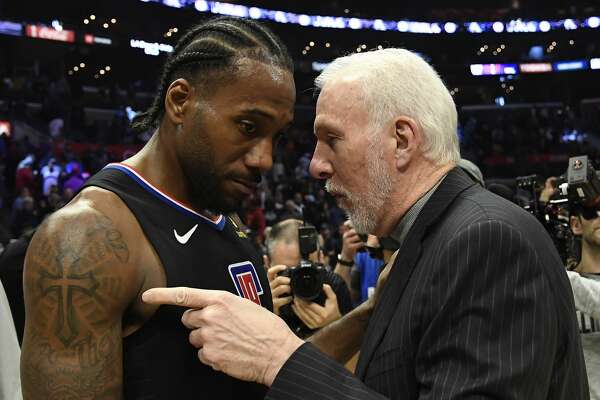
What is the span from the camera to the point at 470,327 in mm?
1111

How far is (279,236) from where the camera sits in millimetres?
3980

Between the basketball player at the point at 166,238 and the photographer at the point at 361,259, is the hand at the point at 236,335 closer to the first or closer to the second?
the basketball player at the point at 166,238

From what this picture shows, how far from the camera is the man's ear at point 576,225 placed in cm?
300

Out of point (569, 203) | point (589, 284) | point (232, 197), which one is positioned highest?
point (232, 197)

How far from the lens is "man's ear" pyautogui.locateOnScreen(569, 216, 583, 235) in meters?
3.00

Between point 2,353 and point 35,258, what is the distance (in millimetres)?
750

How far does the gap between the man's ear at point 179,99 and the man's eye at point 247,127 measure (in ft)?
0.47

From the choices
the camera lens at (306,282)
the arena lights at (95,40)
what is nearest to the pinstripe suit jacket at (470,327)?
the camera lens at (306,282)

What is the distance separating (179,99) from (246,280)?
1.64ft

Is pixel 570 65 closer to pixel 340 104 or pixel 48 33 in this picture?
pixel 48 33

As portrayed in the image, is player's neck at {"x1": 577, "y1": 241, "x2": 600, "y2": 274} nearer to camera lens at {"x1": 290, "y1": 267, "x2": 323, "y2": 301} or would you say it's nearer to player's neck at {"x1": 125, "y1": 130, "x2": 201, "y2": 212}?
camera lens at {"x1": 290, "y1": 267, "x2": 323, "y2": 301}

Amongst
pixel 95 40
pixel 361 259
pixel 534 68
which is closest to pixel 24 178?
pixel 361 259

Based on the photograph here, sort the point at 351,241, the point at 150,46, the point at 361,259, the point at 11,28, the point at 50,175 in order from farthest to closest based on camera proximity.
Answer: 1. the point at 150,46
2. the point at 11,28
3. the point at 50,175
4. the point at 361,259
5. the point at 351,241

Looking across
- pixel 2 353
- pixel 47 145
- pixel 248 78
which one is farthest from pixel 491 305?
pixel 47 145
